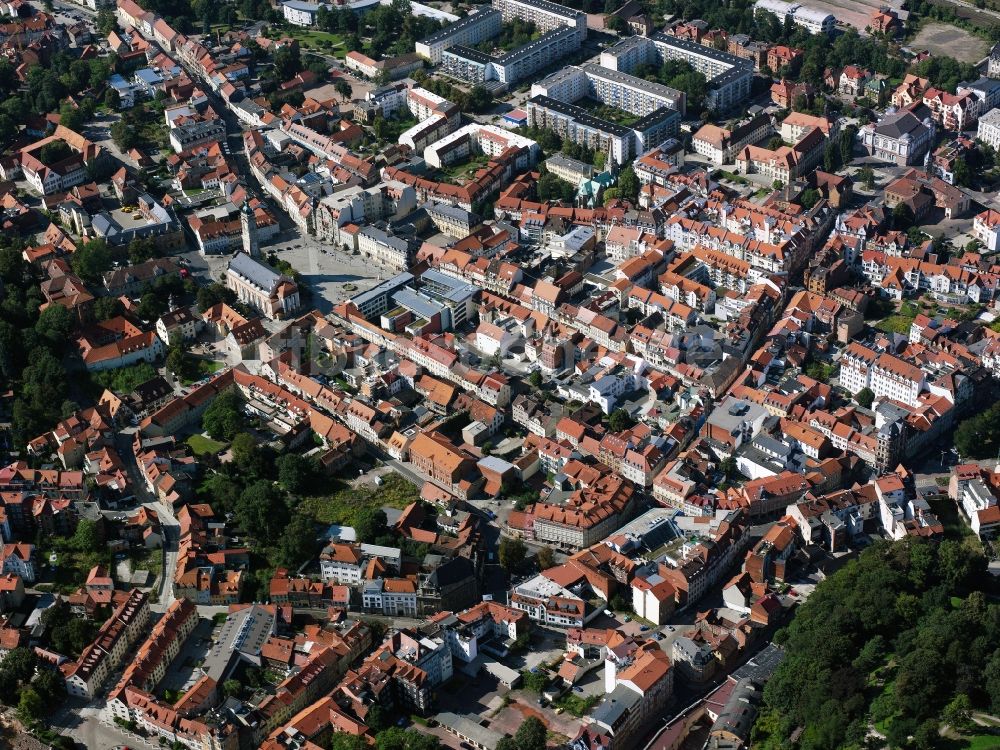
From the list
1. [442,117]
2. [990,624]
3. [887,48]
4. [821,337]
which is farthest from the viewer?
[887,48]

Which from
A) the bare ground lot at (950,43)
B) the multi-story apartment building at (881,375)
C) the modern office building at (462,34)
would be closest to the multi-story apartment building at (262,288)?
the multi-story apartment building at (881,375)

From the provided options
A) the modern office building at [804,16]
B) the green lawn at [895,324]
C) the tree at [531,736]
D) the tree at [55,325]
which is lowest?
the tree at [55,325]

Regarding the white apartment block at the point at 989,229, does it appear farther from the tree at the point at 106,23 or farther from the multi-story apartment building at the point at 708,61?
the tree at the point at 106,23

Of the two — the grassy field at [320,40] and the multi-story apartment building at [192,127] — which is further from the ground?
the multi-story apartment building at [192,127]

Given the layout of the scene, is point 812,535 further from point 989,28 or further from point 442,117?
point 989,28

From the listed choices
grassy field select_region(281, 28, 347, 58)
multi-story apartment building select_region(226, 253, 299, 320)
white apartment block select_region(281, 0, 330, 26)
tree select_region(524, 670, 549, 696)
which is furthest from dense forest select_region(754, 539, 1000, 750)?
white apartment block select_region(281, 0, 330, 26)

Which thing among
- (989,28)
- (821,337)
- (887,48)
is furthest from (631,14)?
(821,337)

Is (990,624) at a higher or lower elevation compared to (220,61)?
higher
